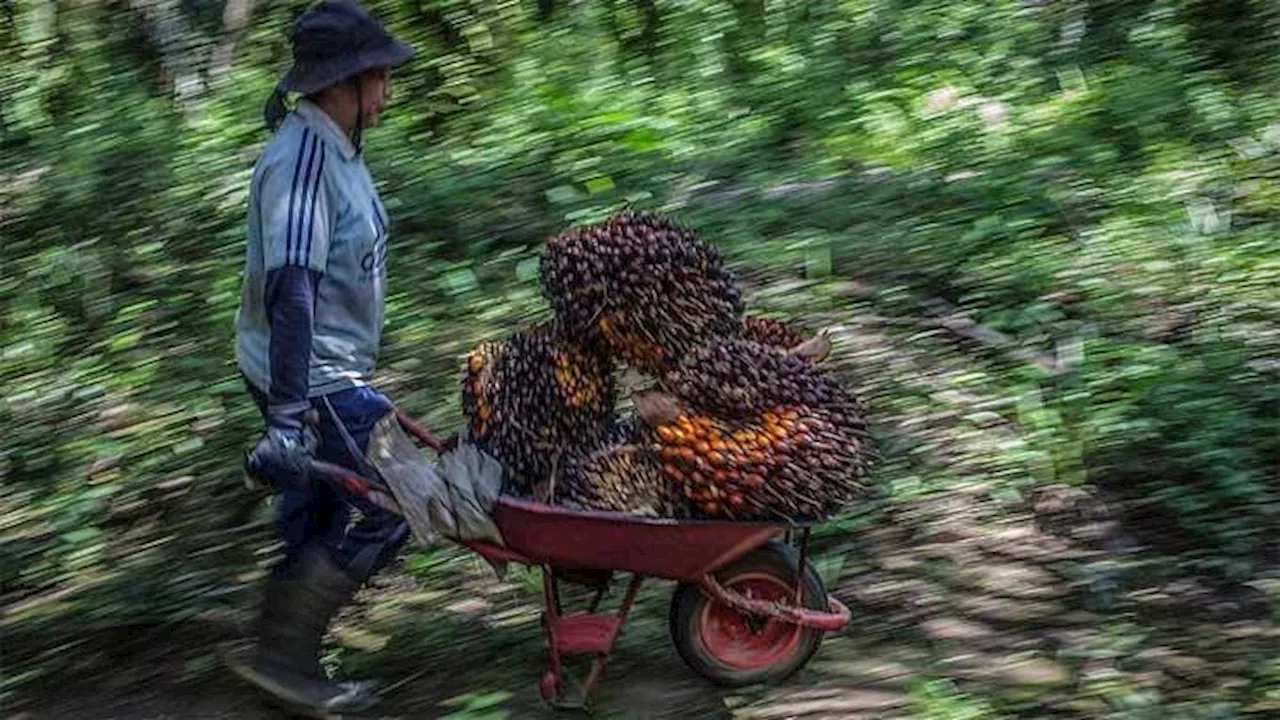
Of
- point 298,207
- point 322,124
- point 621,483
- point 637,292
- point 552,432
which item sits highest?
point 322,124

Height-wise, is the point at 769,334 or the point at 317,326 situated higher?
the point at 317,326

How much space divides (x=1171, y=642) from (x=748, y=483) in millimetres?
1340

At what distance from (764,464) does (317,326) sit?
126 centimetres

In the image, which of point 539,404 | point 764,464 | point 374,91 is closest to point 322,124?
point 374,91

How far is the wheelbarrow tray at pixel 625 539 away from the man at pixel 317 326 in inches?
18.2

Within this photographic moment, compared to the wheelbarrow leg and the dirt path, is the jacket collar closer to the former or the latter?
the wheelbarrow leg

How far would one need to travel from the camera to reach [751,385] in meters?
4.37

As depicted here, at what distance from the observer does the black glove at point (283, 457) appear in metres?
4.29

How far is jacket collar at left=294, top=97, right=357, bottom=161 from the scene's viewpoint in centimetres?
452

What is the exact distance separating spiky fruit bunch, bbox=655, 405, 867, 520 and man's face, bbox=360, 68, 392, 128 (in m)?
1.17

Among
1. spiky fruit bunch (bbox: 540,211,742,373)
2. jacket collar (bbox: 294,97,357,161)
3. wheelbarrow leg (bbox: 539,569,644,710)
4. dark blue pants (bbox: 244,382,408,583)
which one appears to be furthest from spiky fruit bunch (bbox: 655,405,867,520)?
jacket collar (bbox: 294,97,357,161)

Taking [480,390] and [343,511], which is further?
[343,511]

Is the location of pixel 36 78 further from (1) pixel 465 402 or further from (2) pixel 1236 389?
(2) pixel 1236 389

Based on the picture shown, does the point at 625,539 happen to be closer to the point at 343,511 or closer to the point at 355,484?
the point at 355,484
